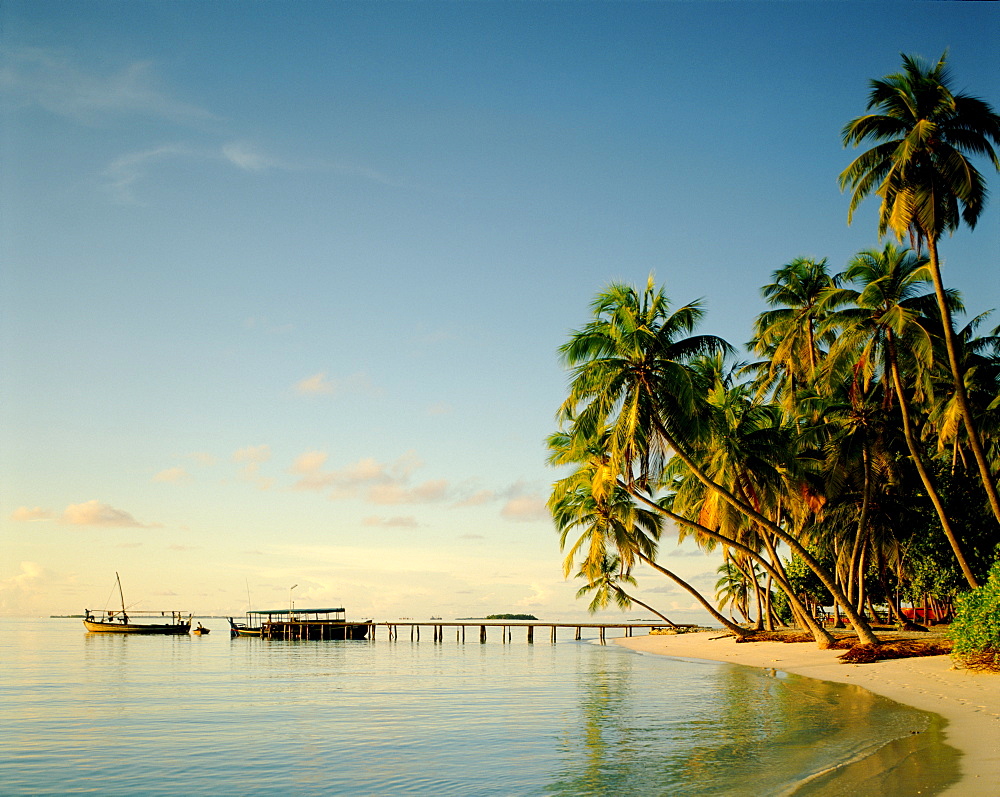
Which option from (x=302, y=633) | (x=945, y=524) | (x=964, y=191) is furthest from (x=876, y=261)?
(x=302, y=633)

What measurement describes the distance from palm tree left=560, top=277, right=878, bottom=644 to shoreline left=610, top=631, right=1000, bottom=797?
315cm

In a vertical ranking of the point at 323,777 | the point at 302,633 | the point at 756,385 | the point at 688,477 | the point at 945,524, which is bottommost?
the point at 302,633

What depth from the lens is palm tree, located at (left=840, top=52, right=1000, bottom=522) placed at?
822 inches

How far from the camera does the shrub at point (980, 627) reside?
1714 centimetres

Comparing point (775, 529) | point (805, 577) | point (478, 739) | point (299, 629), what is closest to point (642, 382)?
point (775, 529)

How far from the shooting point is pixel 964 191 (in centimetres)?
2073

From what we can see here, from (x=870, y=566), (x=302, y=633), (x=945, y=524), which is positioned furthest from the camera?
(x=302, y=633)

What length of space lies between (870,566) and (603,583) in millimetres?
17909

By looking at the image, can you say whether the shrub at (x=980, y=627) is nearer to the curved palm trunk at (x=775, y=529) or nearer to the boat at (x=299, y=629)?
the curved palm trunk at (x=775, y=529)

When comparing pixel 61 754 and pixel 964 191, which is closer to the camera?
pixel 61 754

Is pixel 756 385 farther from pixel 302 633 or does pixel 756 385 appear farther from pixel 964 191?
pixel 302 633

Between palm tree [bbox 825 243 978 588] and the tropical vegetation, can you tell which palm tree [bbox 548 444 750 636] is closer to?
the tropical vegetation

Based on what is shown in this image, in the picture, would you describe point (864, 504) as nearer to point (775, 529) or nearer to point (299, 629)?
point (775, 529)

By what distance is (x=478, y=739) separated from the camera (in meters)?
14.9
